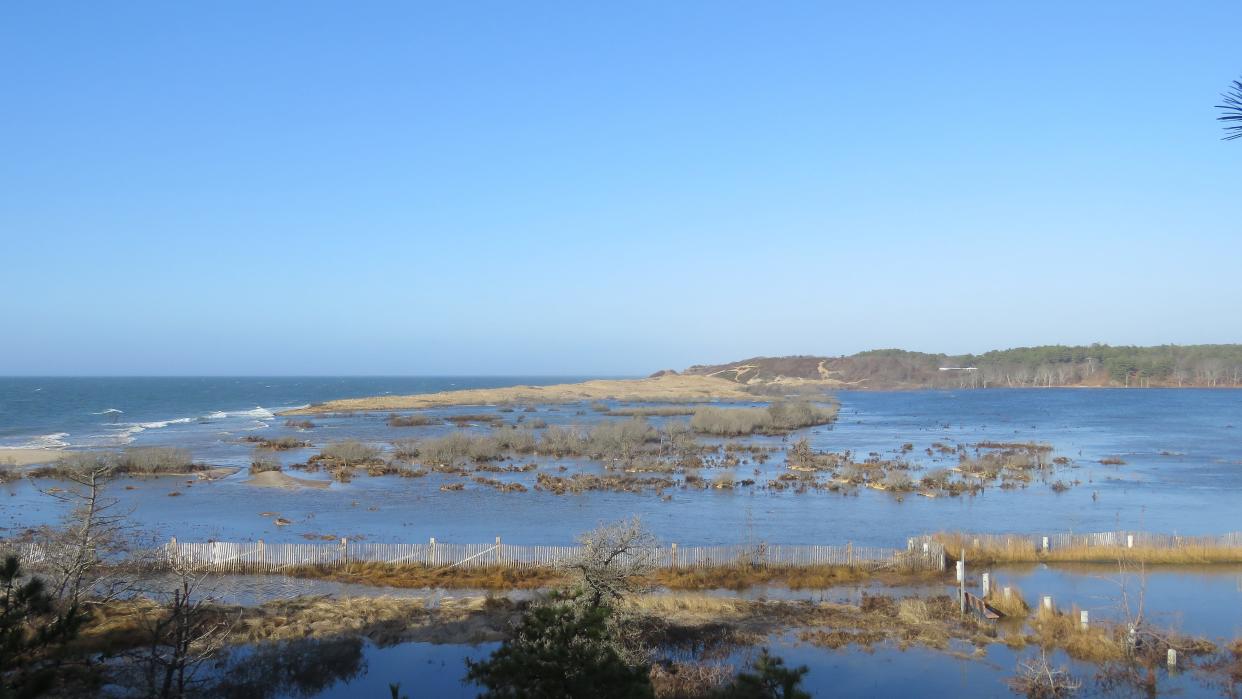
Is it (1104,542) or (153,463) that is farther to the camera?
(153,463)

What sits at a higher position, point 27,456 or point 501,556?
point 27,456

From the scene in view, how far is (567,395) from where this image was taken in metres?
141

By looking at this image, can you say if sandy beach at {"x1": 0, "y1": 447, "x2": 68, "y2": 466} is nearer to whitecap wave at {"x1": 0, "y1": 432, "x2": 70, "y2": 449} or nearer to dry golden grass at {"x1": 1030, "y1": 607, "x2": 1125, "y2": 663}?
whitecap wave at {"x1": 0, "y1": 432, "x2": 70, "y2": 449}

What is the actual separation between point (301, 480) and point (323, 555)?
21.4m

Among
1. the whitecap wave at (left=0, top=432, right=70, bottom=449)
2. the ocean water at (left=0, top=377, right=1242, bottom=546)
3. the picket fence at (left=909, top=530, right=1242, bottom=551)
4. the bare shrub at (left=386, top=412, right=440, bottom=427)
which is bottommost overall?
the ocean water at (left=0, top=377, right=1242, bottom=546)

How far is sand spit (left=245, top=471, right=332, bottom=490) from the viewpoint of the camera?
4259 cm

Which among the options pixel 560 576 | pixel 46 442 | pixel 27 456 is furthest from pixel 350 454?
pixel 560 576

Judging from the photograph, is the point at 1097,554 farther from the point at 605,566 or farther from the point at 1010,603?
the point at 605,566

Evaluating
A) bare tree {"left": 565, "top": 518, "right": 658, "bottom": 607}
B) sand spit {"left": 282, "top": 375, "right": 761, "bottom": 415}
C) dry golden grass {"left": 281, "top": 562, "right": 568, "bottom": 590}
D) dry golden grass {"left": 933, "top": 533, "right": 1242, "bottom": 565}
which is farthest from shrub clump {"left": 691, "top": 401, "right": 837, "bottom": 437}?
bare tree {"left": 565, "top": 518, "right": 658, "bottom": 607}

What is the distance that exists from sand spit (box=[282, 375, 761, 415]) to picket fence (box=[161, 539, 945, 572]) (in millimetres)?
80081

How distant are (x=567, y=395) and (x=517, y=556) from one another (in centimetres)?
11639

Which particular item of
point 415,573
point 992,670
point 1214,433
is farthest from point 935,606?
point 1214,433

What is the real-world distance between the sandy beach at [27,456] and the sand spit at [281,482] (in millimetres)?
14381

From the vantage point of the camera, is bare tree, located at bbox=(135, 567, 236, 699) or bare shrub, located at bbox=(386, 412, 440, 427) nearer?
bare tree, located at bbox=(135, 567, 236, 699)
